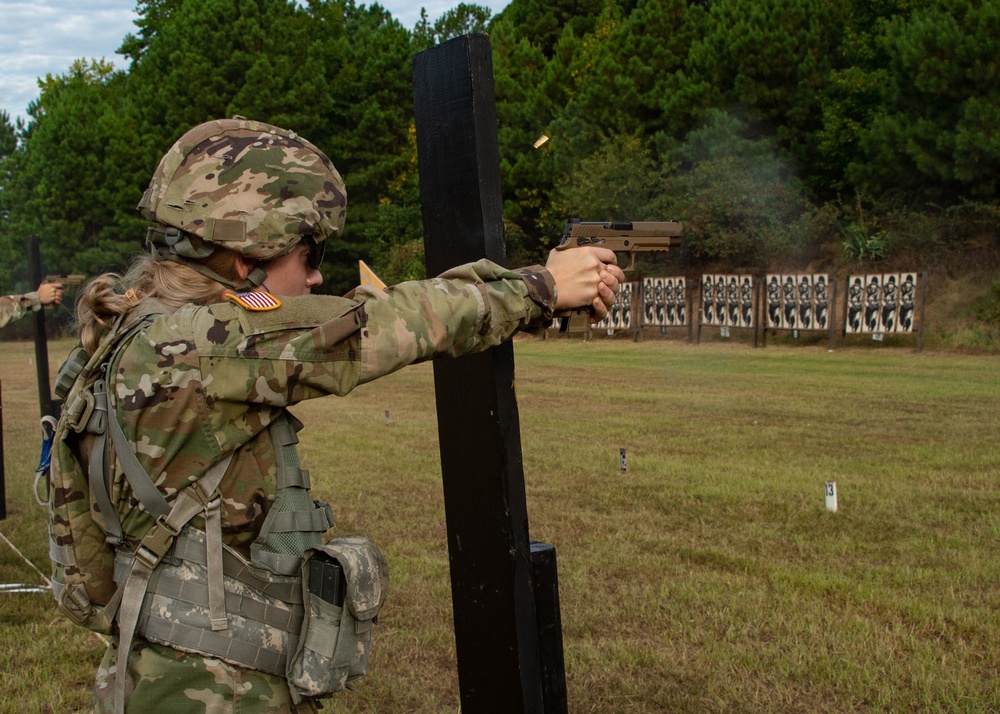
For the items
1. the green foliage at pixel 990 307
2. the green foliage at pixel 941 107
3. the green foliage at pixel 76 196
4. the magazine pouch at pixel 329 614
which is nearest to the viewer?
the magazine pouch at pixel 329 614

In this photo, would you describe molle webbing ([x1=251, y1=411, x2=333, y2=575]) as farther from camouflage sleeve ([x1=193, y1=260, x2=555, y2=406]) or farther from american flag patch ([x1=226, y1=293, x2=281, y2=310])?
american flag patch ([x1=226, y1=293, x2=281, y2=310])

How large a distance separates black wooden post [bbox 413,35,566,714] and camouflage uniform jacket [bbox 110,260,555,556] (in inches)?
16.4

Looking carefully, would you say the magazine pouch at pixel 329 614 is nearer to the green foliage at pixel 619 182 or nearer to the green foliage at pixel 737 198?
the green foliage at pixel 737 198

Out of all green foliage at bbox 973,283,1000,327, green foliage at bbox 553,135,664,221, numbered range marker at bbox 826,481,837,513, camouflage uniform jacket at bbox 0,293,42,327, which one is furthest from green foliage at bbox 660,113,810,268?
camouflage uniform jacket at bbox 0,293,42,327

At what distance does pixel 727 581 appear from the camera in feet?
17.5

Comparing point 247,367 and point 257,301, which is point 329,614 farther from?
point 257,301

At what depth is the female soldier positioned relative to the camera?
1.96m

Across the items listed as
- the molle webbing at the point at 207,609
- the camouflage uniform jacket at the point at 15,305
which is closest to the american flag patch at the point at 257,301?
the molle webbing at the point at 207,609

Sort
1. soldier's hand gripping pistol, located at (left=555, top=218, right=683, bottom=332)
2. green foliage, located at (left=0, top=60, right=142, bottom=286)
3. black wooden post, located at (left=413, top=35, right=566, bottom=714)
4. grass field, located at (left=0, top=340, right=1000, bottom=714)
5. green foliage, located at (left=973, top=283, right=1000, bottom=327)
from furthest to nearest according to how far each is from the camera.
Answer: green foliage, located at (left=0, top=60, right=142, bottom=286) < green foliage, located at (left=973, top=283, right=1000, bottom=327) < grass field, located at (left=0, top=340, right=1000, bottom=714) < soldier's hand gripping pistol, located at (left=555, top=218, right=683, bottom=332) < black wooden post, located at (left=413, top=35, right=566, bottom=714)

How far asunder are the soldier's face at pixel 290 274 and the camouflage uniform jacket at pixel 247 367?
0.17 m

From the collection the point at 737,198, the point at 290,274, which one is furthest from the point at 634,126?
the point at 290,274

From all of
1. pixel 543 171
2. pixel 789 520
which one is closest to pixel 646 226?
pixel 789 520

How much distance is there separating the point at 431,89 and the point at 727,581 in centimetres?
367

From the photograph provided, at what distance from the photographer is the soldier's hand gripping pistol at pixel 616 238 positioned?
2.67 metres
